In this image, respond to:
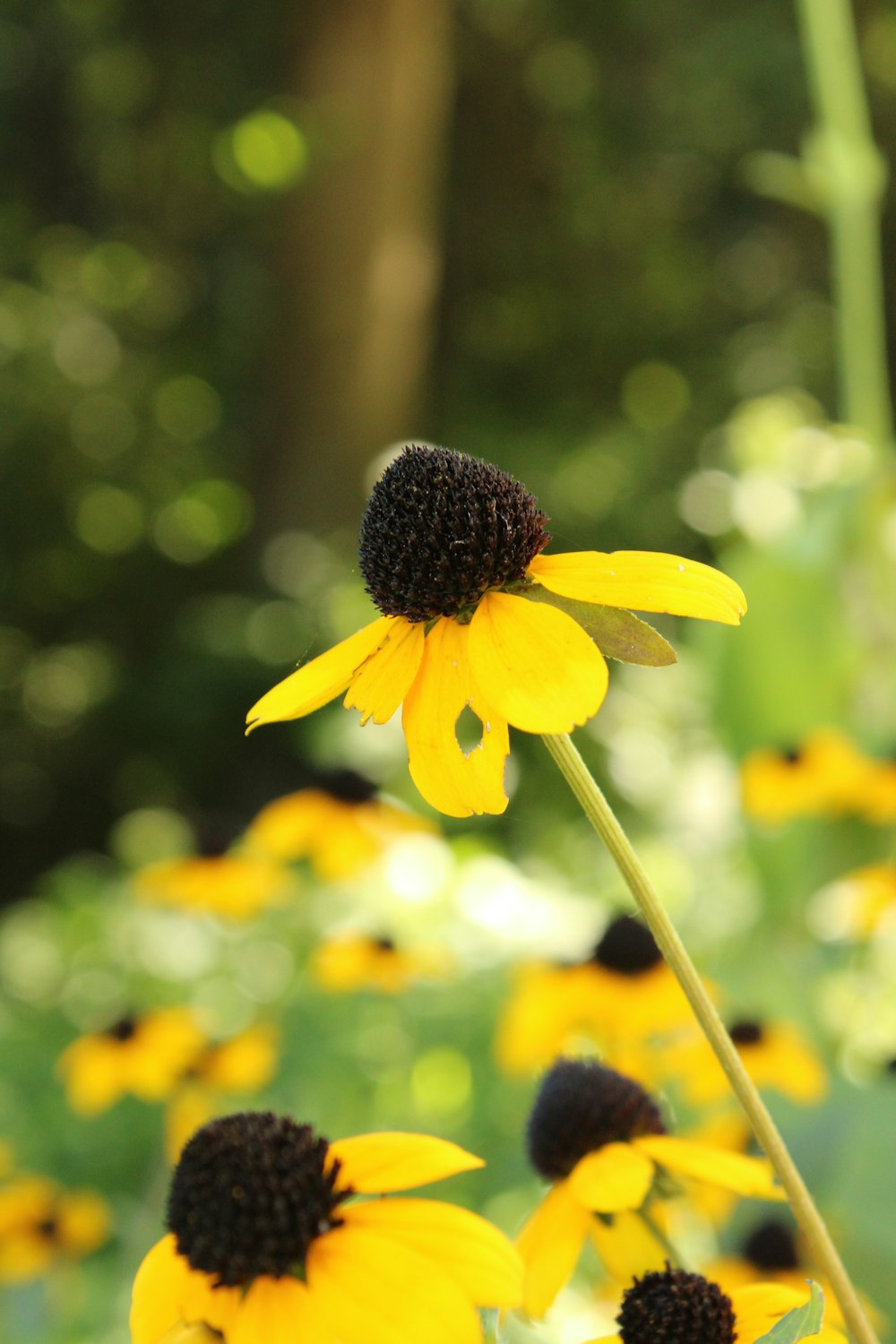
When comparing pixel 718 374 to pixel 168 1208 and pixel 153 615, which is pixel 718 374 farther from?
pixel 168 1208

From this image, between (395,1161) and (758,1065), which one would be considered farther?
(758,1065)

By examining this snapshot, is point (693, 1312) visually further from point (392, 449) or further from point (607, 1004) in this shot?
point (392, 449)

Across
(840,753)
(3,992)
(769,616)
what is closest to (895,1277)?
(840,753)

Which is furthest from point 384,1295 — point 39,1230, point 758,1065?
point 39,1230

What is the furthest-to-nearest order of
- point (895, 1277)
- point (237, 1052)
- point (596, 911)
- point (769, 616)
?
1. point (596, 911)
2. point (769, 616)
3. point (237, 1052)
4. point (895, 1277)

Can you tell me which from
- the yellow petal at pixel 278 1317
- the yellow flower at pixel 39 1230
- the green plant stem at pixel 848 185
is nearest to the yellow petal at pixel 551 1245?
the yellow petal at pixel 278 1317
